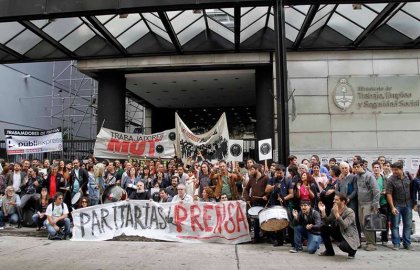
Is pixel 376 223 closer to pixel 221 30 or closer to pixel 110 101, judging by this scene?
pixel 221 30

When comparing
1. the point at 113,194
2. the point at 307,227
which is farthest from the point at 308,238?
the point at 113,194

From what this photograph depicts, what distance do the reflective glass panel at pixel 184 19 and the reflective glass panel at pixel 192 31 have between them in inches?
12.7

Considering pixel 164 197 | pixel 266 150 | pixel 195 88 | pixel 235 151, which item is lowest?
pixel 164 197

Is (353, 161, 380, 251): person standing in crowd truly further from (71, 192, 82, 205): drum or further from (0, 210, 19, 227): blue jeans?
(0, 210, 19, 227): blue jeans

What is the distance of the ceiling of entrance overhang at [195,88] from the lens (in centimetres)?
2055

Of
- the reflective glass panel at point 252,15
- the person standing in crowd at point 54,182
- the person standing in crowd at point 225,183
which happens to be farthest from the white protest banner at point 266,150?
the reflective glass panel at point 252,15

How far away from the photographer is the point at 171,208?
9.95m

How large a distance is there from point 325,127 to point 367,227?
30.6 ft

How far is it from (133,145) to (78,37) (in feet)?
16.7

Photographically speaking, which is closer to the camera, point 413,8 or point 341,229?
point 341,229

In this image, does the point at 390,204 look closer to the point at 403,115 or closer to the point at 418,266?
the point at 418,266

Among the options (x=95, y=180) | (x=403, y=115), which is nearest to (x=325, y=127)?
(x=403, y=115)

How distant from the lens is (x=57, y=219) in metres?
10.0

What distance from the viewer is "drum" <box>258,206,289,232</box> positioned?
8352mm
